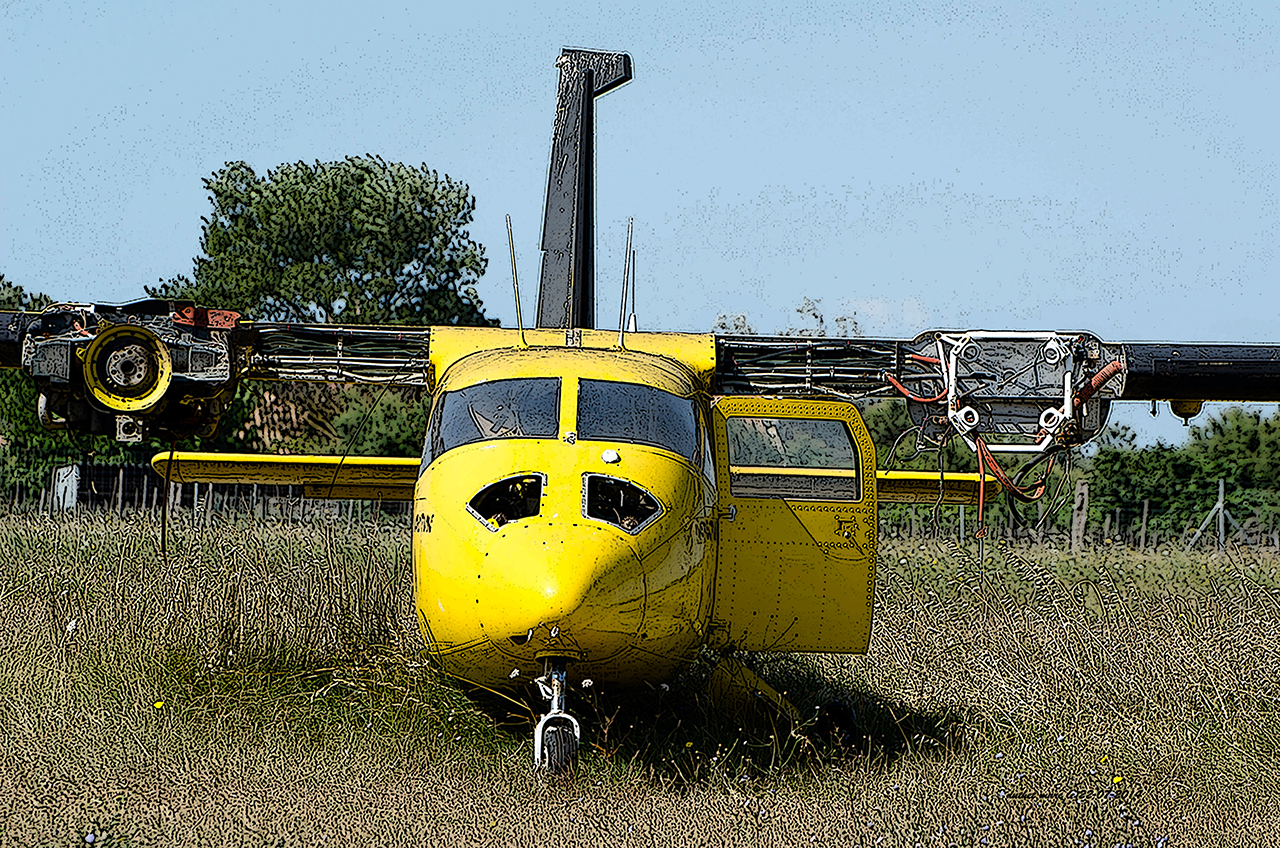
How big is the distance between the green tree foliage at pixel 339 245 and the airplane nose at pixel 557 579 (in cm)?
3921

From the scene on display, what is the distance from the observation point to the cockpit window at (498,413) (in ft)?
25.0

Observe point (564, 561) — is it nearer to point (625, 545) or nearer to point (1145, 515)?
point (625, 545)

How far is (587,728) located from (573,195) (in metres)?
5.96

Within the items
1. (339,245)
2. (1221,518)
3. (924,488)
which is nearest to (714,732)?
(924,488)

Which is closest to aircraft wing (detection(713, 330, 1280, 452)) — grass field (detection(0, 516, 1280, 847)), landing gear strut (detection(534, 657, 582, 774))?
grass field (detection(0, 516, 1280, 847))

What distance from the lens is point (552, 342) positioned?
920 centimetres

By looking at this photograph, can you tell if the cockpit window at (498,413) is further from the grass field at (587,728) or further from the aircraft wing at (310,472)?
the aircraft wing at (310,472)

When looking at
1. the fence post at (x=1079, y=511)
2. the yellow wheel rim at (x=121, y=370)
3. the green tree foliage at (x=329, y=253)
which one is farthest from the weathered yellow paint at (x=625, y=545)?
the green tree foliage at (x=329, y=253)

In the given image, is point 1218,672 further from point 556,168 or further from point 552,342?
point 556,168

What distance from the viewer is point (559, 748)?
721 centimetres

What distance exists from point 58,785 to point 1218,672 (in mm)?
7621

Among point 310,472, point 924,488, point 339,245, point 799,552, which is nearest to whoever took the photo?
point 799,552

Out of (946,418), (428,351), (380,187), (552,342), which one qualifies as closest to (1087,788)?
(946,418)

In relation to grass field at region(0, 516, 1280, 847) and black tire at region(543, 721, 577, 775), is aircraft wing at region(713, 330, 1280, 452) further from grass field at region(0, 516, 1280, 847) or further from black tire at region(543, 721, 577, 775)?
black tire at region(543, 721, 577, 775)
